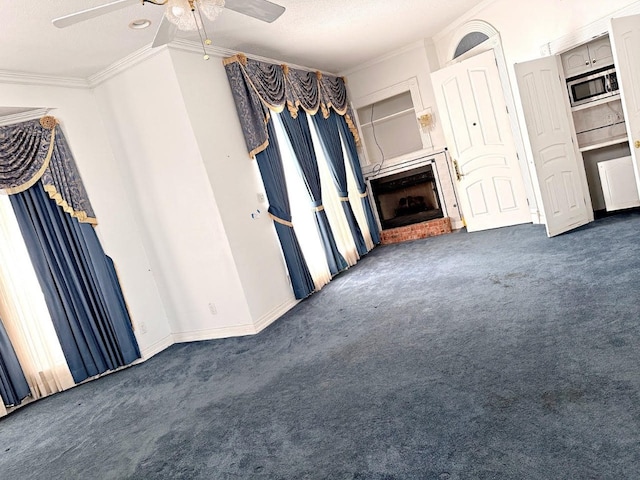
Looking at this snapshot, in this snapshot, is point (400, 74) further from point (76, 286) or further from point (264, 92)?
point (76, 286)

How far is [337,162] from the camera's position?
6176mm

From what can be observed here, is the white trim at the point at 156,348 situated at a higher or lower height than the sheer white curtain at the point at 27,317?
lower

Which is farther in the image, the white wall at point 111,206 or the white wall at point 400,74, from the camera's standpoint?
the white wall at point 400,74

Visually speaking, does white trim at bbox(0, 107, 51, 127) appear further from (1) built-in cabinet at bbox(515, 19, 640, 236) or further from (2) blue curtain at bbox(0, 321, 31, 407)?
(1) built-in cabinet at bbox(515, 19, 640, 236)

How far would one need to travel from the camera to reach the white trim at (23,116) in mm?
3852

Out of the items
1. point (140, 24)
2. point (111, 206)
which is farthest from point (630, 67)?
point (111, 206)

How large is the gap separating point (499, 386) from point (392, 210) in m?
4.99

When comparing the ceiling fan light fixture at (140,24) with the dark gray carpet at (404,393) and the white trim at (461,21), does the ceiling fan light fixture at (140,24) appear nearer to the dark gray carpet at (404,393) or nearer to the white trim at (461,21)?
the dark gray carpet at (404,393)

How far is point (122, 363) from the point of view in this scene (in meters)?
4.21

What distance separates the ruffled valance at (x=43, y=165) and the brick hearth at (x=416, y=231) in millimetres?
4064

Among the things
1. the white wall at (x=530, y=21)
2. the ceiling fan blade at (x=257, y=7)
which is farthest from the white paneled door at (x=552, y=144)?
the ceiling fan blade at (x=257, y=7)

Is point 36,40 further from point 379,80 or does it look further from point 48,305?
point 379,80

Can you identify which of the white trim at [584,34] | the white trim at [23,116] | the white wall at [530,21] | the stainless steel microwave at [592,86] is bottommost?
the stainless steel microwave at [592,86]

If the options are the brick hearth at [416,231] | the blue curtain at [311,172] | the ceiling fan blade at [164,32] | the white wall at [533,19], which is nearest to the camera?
the ceiling fan blade at [164,32]
